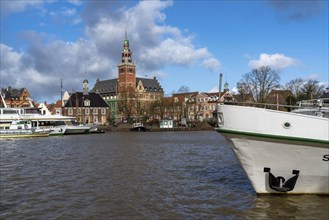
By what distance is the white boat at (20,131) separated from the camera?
60.4m

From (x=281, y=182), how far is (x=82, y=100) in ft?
372

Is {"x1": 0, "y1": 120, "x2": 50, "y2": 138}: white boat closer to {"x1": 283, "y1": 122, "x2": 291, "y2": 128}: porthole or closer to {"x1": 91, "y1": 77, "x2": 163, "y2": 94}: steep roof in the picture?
{"x1": 283, "y1": 122, "x2": 291, "y2": 128}: porthole

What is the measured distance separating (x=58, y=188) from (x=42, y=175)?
404 cm

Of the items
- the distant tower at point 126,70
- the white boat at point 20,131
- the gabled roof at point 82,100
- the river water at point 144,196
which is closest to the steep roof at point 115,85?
the distant tower at point 126,70

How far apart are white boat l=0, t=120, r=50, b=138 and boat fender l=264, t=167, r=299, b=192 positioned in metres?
56.1

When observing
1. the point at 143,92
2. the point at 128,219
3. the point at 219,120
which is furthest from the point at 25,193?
the point at 143,92

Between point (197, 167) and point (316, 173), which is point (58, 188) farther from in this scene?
point (316, 173)

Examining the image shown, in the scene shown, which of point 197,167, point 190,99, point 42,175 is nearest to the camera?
point 42,175

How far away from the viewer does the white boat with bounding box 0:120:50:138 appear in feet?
198

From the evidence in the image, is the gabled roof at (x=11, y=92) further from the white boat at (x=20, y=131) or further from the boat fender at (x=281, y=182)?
the boat fender at (x=281, y=182)

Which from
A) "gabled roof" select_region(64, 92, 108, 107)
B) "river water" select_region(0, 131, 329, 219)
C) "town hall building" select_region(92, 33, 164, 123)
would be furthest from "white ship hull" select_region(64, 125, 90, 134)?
"river water" select_region(0, 131, 329, 219)

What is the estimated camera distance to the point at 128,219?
1062 cm

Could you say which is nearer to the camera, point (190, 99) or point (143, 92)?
point (190, 99)

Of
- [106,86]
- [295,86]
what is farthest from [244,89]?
[106,86]
